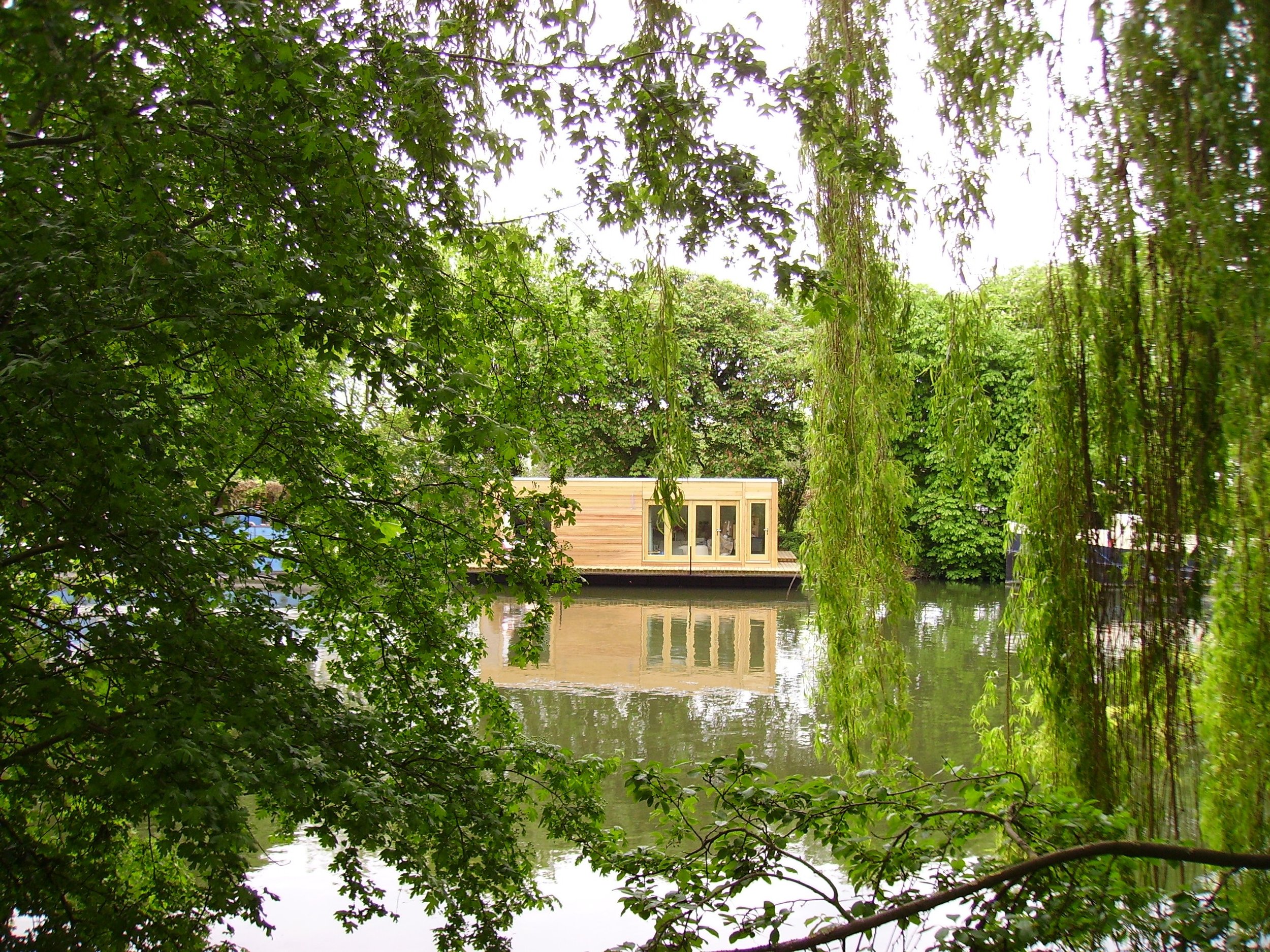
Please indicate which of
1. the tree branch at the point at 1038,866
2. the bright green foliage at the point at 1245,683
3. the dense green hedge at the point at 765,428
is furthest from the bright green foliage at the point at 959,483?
the tree branch at the point at 1038,866

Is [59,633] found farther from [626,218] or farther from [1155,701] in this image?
[1155,701]

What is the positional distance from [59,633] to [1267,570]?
2.57m

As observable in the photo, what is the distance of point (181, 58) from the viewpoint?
2098mm

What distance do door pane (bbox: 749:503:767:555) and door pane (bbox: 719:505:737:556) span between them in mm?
256

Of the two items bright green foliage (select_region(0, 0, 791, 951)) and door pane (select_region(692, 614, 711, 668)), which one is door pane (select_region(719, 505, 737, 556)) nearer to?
door pane (select_region(692, 614, 711, 668))

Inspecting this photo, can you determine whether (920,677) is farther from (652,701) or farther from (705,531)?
(705,531)

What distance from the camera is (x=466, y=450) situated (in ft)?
6.88

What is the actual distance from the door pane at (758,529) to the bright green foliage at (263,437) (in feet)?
42.4

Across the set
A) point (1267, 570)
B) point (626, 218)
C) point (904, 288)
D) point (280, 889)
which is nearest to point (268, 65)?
point (626, 218)

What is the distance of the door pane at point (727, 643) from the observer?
32.5ft

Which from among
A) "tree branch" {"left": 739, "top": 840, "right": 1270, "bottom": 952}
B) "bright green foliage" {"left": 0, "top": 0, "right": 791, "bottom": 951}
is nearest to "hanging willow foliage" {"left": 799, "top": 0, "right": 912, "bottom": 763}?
"bright green foliage" {"left": 0, "top": 0, "right": 791, "bottom": 951}

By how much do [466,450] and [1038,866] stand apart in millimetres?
1359

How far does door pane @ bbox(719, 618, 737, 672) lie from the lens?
9898 millimetres

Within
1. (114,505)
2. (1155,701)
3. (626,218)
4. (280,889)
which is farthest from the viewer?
(280,889)
